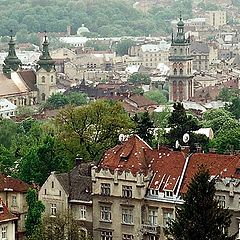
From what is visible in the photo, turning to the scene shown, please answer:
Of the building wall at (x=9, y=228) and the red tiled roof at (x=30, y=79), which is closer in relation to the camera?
the building wall at (x=9, y=228)

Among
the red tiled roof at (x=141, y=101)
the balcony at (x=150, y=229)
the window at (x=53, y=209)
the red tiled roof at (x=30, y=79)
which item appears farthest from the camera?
the red tiled roof at (x=30, y=79)

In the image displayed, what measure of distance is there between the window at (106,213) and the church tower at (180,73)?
86.0 metres

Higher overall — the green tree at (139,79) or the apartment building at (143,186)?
the apartment building at (143,186)

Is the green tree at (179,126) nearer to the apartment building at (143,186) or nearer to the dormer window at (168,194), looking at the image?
the apartment building at (143,186)

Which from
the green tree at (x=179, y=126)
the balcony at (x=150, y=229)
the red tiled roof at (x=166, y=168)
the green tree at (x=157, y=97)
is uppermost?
the red tiled roof at (x=166, y=168)

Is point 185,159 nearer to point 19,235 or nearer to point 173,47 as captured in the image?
point 19,235

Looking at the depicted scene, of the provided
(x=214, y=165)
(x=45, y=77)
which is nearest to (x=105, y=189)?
(x=214, y=165)

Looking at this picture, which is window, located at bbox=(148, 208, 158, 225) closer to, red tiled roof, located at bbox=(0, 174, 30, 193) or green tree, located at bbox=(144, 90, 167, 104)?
red tiled roof, located at bbox=(0, 174, 30, 193)

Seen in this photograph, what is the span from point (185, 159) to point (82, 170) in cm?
593

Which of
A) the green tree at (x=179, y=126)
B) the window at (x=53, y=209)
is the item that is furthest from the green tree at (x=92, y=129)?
the window at (x=53, y=209)

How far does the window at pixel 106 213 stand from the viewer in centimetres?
4962

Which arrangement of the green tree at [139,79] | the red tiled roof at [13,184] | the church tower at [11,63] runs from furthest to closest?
the green tree at [139,79], the church tower at [11,63], the red tiled roof at [13,184]

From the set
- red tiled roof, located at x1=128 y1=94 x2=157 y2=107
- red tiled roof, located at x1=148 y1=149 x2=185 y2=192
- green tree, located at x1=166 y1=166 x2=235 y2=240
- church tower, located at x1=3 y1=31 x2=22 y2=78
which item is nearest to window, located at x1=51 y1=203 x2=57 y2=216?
red tiled roof, located at x1=148 y1=149 x2=185 y2=192

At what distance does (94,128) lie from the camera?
A: 64938mm
